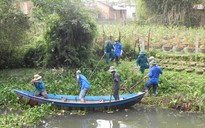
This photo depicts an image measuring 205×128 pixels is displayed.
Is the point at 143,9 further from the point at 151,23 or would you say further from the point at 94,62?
the point at 94,62

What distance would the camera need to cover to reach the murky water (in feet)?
36.9

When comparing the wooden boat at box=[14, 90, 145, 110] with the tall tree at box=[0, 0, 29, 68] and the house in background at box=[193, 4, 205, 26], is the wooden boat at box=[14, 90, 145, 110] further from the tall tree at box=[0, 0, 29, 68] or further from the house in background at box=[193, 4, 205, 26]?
the house in background at box=[193, 4, 205, 26]

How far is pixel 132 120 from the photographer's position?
462 inches

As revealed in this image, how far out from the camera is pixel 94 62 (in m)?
18.3

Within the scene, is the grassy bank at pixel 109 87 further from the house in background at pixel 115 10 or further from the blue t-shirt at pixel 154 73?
the house in background at pixel 115 10

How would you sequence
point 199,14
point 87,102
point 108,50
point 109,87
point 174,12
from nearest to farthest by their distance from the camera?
point 87,102, point 109,87, point 108,50, point 174,12, point 199,14

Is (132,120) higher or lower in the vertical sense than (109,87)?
lower

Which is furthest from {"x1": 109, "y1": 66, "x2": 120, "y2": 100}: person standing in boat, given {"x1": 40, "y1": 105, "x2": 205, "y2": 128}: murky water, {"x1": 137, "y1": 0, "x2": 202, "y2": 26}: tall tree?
{"x1": 137, "y1": 0, "x2": 202, "y2": 26}: tall tree

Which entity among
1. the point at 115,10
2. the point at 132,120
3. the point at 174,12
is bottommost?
the point at 132,120

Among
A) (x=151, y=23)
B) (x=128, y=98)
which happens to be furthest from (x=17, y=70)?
(x=151, y=23)

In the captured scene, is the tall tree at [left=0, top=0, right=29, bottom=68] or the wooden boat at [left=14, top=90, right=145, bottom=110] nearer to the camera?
the wooden boat at [left=14, top=90, right=145, bottom=110]

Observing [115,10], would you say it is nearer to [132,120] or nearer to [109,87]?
[109,87]

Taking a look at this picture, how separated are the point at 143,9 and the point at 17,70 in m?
15.9

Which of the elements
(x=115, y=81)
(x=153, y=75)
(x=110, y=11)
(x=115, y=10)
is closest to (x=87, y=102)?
(x=115, y=81)
